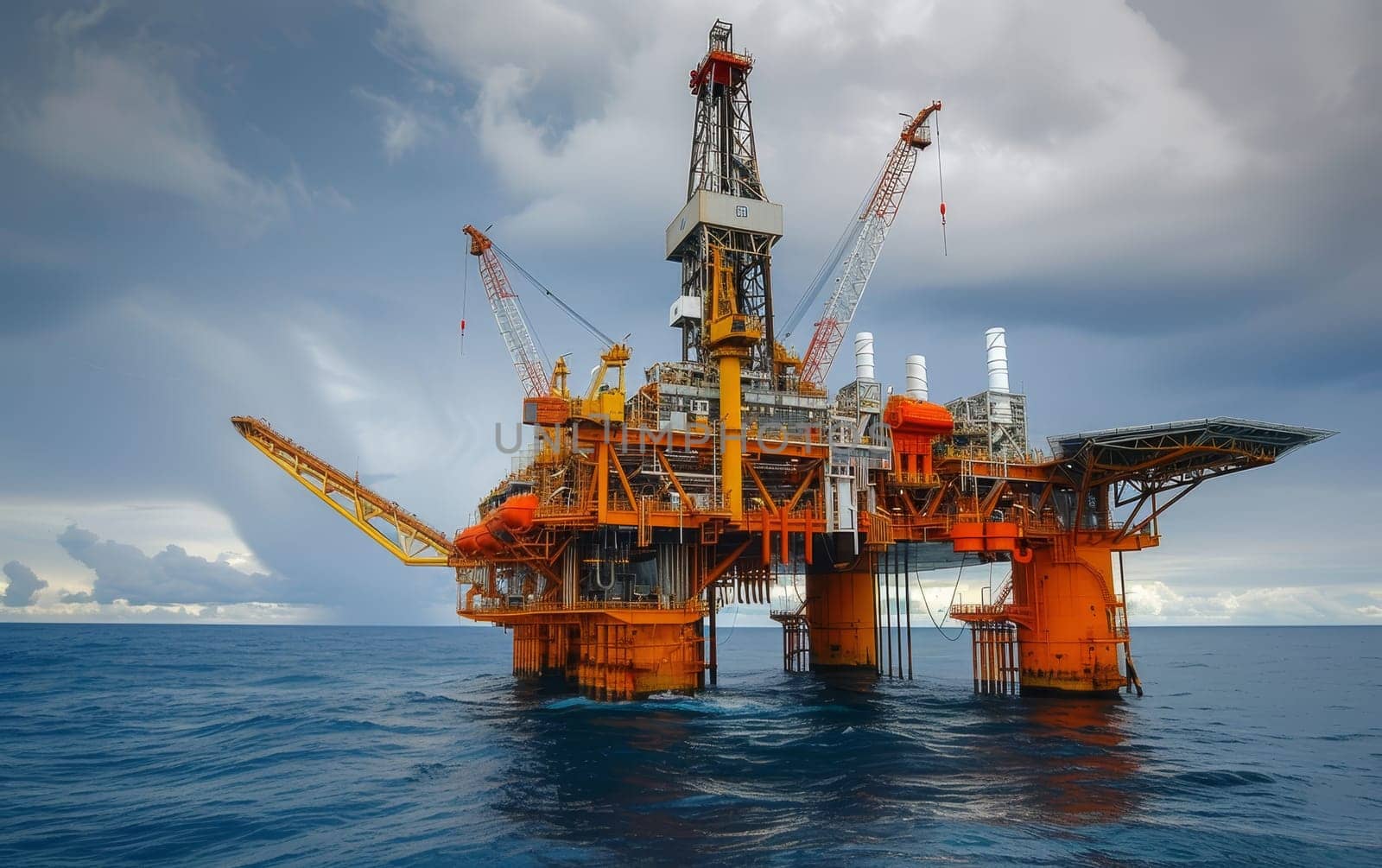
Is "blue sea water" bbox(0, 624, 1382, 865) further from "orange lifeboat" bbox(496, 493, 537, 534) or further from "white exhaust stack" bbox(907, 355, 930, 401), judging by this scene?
"white exhaust stack" bbox(907, 355, 930, 401)

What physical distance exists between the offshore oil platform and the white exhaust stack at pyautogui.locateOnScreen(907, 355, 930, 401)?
0.26m

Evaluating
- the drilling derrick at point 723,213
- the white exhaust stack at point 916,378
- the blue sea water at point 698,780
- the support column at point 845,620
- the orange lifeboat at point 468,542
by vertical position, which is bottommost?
the blue sea water at point 698,780

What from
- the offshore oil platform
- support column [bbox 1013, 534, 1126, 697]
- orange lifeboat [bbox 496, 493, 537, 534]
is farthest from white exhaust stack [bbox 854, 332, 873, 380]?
orange lifeboat [bbox 496, 493, 537, 534]

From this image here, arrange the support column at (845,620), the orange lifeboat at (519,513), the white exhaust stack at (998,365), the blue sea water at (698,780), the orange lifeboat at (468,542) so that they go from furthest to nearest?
1. the support column at (845,620)
2. the white exhaust stack at (998,365)
3. the orange lifeboat at (468,542)
4. the orange lifeboat at (519,513)
5. the blue sea water at (698,780)

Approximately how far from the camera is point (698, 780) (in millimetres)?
23922

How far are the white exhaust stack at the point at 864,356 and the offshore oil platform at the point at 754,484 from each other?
0.33 feet

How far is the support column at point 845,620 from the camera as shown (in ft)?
168

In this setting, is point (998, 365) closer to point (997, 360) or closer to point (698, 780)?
point (997, 360)

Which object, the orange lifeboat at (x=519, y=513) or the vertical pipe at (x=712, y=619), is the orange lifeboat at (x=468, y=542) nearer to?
the orange lifeboat at (x=519, y=513)

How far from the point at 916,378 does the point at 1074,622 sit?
12963 millimetres

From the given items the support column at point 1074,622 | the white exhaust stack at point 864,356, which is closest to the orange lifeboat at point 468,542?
the white exhaust stack at point 864,356

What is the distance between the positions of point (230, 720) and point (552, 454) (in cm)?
Answer: 1867

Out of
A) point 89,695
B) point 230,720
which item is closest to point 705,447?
point 230,720

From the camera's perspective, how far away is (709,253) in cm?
4409
